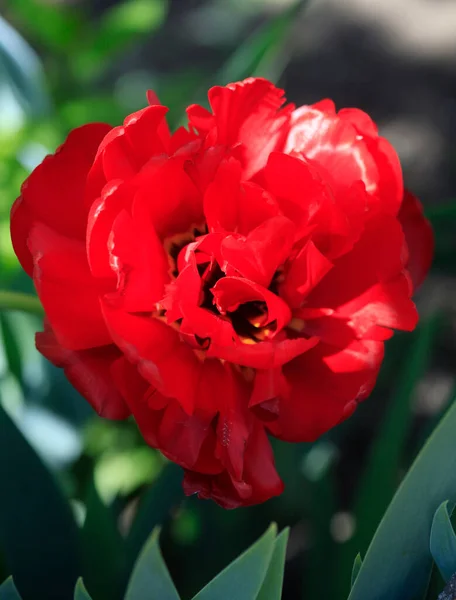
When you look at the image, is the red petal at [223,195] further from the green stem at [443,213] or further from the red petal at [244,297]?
the green stem at [443,213]

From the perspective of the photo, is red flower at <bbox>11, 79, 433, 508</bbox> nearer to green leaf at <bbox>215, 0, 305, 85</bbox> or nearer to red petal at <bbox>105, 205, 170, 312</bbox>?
red petal at <bbox>105, 205, 170, 312</bbox>

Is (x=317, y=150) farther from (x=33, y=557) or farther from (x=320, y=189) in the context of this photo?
(x=33, y=557)

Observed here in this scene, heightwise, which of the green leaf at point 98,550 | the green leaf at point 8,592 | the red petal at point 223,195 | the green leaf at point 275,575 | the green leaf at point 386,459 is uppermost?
the red petal at point 223,195

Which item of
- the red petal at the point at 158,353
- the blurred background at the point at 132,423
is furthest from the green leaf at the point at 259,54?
the red petal at the point at 158,353

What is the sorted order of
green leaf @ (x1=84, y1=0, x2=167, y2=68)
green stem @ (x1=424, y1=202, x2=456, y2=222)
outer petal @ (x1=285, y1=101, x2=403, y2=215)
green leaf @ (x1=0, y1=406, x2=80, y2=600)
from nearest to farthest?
outer petal @ (x1=285, y1=101, x2=403, y2=215)
green leaf @ (x1=0, y1=406, x2=80, y2=600)
green stem @ (x1=424, y1=202, x2=456, y2=222)
green leaf @ (x1=84, y1=0, x2=167, y2=68)

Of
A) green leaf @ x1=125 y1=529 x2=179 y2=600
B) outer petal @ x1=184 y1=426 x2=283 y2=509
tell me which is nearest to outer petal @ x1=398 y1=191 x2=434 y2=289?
outer petal @ x1=184 y1=426 x2=283 y2=509

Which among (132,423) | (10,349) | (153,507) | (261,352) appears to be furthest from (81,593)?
(132,423)

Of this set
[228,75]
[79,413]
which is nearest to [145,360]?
[79,413]
